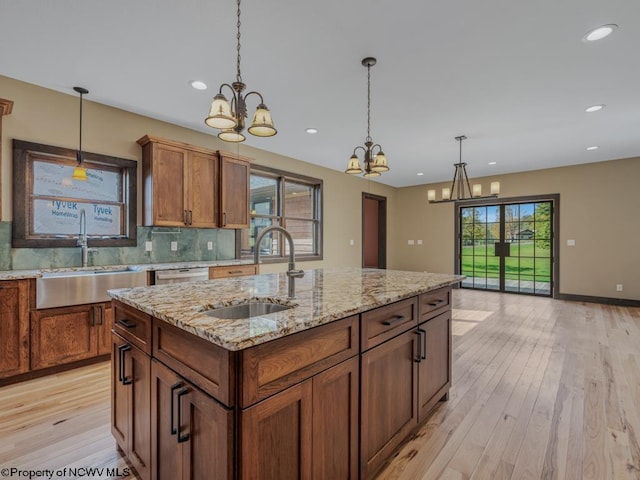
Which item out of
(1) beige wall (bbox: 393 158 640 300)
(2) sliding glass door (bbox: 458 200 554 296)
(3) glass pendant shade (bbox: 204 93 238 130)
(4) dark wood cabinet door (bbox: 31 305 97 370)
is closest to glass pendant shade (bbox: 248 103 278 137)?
(3) glass pendant shade (bbox: 204 93 238 130)

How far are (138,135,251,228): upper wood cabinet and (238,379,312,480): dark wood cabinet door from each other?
297 centimetres

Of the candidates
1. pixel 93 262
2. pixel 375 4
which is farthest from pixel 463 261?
pixel 93 262

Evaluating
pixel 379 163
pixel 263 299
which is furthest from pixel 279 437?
pixel 379 163

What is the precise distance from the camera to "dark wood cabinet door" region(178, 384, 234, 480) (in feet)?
3.19

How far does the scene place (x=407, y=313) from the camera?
176cm

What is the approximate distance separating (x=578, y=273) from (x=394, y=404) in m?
6.07

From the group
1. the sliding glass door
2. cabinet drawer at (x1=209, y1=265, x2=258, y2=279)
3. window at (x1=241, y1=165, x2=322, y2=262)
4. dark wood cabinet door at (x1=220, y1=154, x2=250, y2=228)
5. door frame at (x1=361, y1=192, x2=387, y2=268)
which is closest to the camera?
cabinet drawer at (x1=209, y1=265, x2=258, y2=279)

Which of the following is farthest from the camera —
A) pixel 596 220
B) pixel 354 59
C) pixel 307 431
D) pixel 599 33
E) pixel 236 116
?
pixel 596 220

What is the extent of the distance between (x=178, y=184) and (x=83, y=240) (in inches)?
42.7

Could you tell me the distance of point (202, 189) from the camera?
3852 millimetres

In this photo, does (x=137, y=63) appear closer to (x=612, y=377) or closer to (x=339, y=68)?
(x=339, y=68)

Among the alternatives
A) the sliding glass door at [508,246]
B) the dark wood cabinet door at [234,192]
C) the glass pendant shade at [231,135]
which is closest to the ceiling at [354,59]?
the dark wood cabinet door at [234,192]

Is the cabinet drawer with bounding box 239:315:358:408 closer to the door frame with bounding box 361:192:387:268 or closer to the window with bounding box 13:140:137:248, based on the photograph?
the window with bounding box 13:140:137:248

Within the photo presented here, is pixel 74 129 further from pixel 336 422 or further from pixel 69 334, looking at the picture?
pixel 336 422
